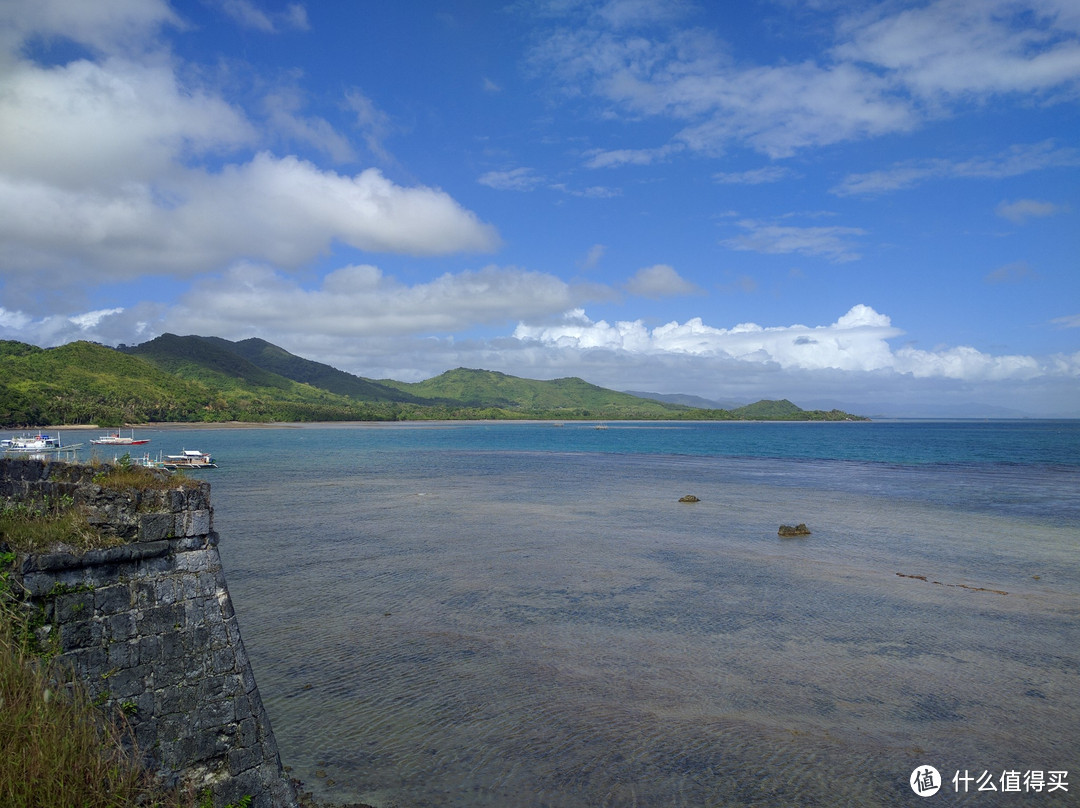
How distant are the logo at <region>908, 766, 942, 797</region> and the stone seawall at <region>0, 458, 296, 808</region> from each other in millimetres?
8657

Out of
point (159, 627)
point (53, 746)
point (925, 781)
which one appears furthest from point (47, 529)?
point (925, 781)

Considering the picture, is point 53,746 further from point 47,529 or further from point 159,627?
point 47,529

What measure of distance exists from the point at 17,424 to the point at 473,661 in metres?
151

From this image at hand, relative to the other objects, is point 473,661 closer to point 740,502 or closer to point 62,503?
point 62,503

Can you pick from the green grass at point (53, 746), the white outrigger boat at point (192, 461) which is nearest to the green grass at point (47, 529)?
the green grass at point (53, 746)

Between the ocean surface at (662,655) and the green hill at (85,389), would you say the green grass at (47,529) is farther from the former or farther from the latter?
the green hill at (85,389)

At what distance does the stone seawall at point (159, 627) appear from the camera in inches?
255

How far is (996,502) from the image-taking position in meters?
37.5

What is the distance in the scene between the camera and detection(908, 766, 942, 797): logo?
347 inches

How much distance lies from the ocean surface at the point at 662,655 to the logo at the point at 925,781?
4.0 inches

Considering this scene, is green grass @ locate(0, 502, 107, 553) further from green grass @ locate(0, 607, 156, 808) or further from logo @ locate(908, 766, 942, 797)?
logo @ locate(908, 766, 942, 797)

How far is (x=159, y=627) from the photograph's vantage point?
22.7 feet

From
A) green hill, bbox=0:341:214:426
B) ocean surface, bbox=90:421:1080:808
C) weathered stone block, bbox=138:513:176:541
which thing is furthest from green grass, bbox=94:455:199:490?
green hill, bbox=0:341:214:426

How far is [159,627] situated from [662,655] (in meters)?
A: 10.0
